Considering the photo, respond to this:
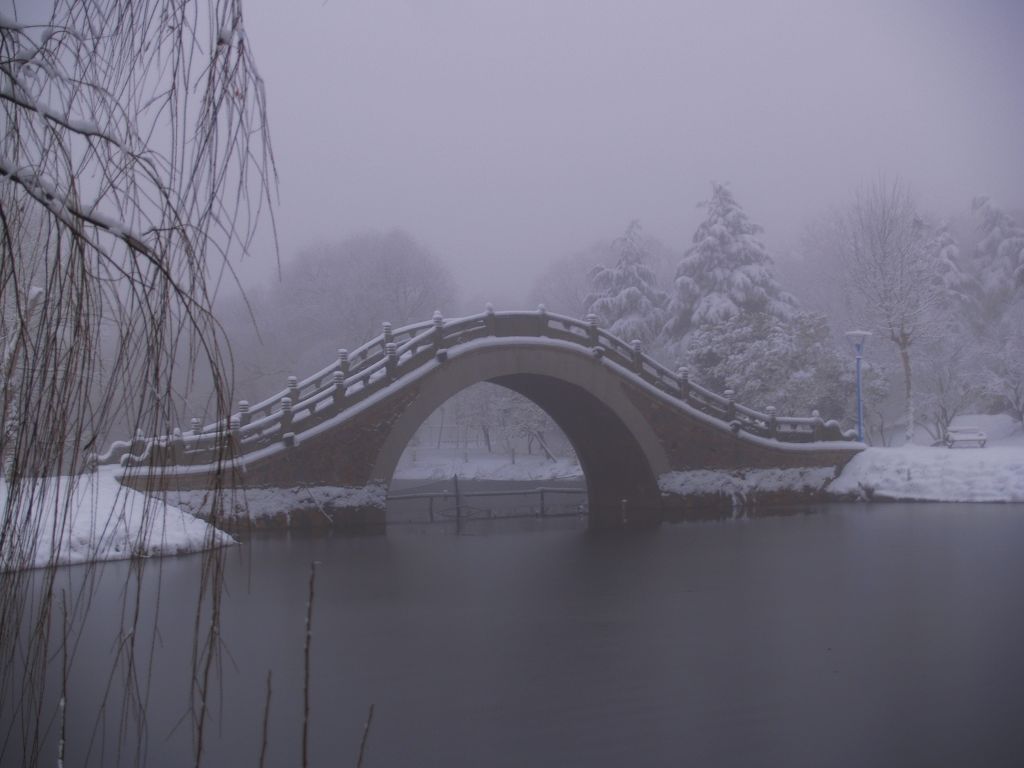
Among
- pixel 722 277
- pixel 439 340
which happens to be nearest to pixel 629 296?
pixel 722 277

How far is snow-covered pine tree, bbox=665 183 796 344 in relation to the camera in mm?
30797

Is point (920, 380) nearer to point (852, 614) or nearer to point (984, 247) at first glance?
point (984, 247)

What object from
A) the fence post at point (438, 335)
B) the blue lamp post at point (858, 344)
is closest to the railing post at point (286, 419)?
the fence post at point (438, 335)

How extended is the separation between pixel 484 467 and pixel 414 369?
20317 millimetres

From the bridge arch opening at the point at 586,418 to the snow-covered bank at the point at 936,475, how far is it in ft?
16.2

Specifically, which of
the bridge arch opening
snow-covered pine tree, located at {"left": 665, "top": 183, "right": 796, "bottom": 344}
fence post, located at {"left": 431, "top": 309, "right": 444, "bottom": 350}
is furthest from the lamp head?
fence post, located at {"left": 431, "top": 309, "right": 444, "bottom": 350}

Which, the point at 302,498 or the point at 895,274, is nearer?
the point at 302,498

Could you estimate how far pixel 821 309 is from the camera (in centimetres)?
3800

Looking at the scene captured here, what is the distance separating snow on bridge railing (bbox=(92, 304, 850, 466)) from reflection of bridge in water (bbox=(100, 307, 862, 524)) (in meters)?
0.03

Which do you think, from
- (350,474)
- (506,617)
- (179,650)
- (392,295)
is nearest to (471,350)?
(350,474)

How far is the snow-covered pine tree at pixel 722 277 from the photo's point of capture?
30.8 m

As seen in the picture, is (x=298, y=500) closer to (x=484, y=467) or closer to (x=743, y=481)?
(x=743, y=481)

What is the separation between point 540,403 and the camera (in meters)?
21.5

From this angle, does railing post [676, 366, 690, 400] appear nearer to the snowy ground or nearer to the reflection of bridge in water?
the reflection of bridge in water
